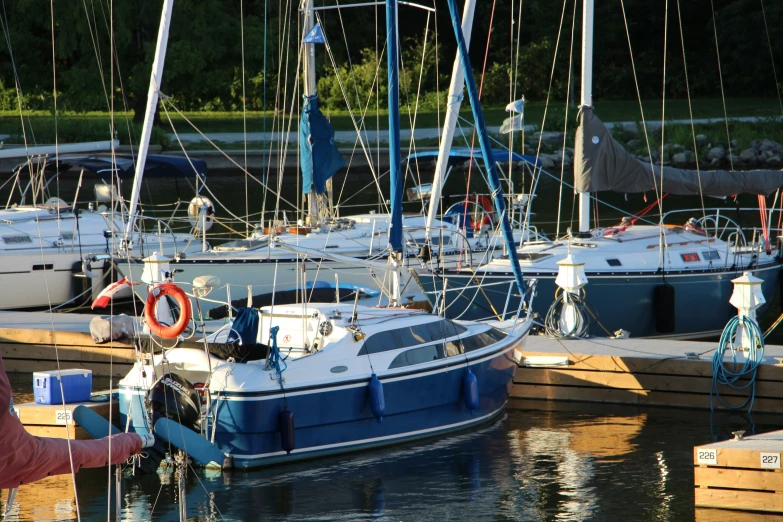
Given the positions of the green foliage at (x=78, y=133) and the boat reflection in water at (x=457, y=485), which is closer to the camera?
the boat reflection in water at (x=457, y=485)

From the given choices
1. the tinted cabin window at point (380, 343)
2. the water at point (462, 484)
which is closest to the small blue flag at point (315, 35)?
the tinted cabin window at point (380, 343)

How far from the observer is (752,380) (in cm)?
1447

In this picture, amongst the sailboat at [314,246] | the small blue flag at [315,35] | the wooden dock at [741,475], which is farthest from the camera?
the small blue flag at [315,35]

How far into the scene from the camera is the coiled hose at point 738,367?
14414mm

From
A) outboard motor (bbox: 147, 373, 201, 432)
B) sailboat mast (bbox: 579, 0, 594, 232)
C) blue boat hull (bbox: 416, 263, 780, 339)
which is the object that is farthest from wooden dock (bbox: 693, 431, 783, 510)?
sailboat mast (bbox: 579, 0, 594, 232)

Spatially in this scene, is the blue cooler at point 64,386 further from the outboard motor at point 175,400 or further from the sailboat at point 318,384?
the outboard motor at point 175,400

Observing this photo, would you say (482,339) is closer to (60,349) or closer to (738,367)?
(738,367)

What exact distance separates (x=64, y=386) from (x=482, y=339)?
4.89 meters

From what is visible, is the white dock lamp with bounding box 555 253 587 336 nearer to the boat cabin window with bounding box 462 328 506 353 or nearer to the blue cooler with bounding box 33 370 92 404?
the boat cabin window with bounding box 462 328 506 353

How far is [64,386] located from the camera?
13.3 metres

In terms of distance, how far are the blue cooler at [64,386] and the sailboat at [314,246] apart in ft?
18.8

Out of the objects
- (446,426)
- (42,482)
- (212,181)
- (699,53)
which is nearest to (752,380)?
(446,426)

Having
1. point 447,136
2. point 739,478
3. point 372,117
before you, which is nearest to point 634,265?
point 447,136

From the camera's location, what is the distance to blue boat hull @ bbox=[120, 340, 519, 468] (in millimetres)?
12156
